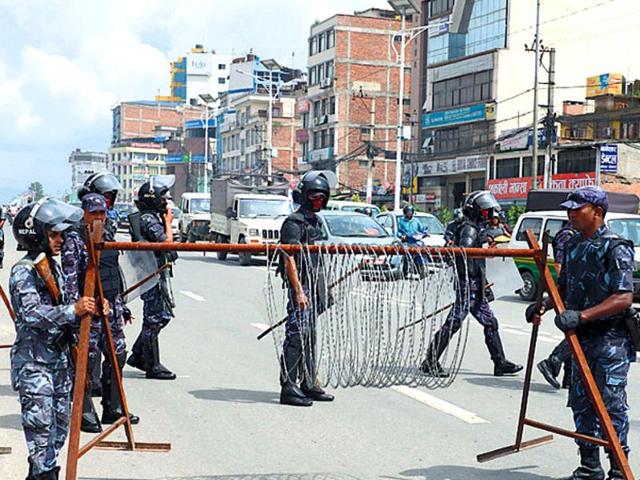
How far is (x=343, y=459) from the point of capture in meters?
5.83

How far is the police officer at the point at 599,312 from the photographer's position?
16.2ft

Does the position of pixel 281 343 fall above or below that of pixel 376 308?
below

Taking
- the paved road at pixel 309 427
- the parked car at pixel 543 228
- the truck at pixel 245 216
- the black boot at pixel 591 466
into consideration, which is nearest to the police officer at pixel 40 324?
the paved road at pixel 309 427

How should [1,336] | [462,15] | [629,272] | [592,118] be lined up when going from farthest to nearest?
[462,15]
[592,118]
[1,336]
[629,272]

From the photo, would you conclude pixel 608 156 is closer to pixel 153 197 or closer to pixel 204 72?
pixel 153 197

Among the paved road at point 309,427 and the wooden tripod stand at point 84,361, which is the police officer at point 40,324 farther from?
the paved road at point 309,427

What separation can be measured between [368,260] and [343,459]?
141cm

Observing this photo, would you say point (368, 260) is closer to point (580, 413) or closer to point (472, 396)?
point (580, 413)

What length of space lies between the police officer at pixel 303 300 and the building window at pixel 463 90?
142ft

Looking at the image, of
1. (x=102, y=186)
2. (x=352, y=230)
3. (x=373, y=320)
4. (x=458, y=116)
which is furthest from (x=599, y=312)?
(x=458, y=116)

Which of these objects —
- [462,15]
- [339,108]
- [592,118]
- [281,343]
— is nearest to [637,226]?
[281,343]

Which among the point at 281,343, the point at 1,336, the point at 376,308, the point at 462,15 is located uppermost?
the point at 462,15

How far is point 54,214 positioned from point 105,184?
2484 mm

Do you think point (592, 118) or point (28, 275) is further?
point (592, 118)
